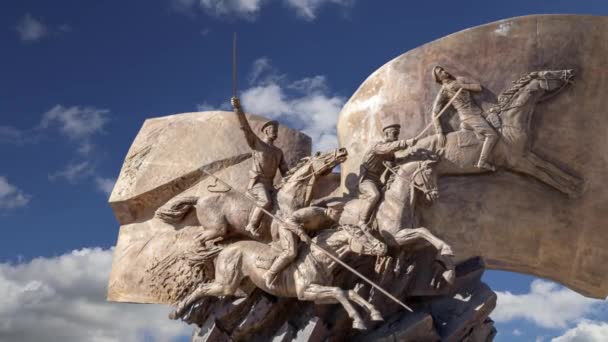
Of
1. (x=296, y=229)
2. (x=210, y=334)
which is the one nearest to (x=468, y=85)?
(x=296, y=229)

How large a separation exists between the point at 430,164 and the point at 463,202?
0.88 m

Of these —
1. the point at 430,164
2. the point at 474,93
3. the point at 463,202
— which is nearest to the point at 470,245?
the point at 463,202

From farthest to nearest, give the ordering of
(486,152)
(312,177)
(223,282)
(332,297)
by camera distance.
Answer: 1. (486,152)
2. (312,177)
3. (223,282)
4. (332,297)

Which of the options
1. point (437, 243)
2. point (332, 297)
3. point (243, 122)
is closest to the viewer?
point (332, 297)

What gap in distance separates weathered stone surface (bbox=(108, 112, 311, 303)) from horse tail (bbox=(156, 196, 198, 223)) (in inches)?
6.3

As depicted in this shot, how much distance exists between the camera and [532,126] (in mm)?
12117

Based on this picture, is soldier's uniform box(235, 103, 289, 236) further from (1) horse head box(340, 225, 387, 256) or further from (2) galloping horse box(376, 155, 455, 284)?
(2) galloping horse box(376, 155, 455, 284)

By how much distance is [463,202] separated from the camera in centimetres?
1183

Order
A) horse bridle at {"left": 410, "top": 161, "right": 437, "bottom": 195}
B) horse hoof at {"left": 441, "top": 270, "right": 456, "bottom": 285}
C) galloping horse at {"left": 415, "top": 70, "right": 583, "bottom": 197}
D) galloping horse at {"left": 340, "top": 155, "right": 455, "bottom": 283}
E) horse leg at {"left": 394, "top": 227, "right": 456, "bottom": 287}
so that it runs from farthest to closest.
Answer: galloping horse at {"left": 415, "top": 70, "right": 583, "bottom": 197}, horse bridle at {"left": 410, "top": 161, "right": 437, "bottom": 195}, galloping horse at {"left": 340, "top": 155, "right": 455, "bottom": 283}, horse hoof at {"left": 441, "top": 270, "right": 456, "bottom": 285}, horse leg at {"left": 394, "top": 227, "right": 456, "bottom": 287}

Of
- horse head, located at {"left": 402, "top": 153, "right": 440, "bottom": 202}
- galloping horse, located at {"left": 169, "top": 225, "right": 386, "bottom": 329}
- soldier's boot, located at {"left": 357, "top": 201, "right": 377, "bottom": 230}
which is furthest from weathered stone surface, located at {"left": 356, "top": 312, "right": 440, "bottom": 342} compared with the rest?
horse head, located at {"left": 402, "top": 153, "right": 440, "bottom": 202}

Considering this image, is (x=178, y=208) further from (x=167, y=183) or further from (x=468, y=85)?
(x=468, y=85)

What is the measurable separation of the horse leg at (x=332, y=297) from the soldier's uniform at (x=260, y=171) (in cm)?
147

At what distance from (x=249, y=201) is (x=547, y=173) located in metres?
4.44

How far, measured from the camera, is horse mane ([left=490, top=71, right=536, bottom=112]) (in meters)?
12.0
